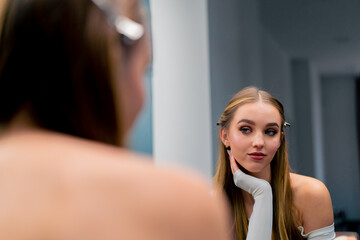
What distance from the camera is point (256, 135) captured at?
6.89 ft

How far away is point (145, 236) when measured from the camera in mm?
363

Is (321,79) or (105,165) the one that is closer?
(105,165)

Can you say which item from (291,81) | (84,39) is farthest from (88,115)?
(291,81)

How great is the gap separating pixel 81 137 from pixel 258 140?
1.68 meters

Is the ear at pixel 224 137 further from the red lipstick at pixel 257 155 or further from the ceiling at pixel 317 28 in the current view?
the ceiling at pixel 317 28

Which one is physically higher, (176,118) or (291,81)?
(291,81)

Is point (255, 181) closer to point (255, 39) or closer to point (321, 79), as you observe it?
point (255, 39)

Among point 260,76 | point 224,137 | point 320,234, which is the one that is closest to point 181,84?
point 224,137

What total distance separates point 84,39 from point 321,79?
957 cm

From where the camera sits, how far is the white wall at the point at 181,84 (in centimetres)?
345

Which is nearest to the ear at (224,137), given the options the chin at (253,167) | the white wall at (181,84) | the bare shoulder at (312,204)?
the chin at (253,167)

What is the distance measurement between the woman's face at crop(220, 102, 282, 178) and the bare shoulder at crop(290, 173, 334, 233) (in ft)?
0.53

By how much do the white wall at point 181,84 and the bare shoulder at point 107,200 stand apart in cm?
300

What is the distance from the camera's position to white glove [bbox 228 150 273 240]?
1913mm
